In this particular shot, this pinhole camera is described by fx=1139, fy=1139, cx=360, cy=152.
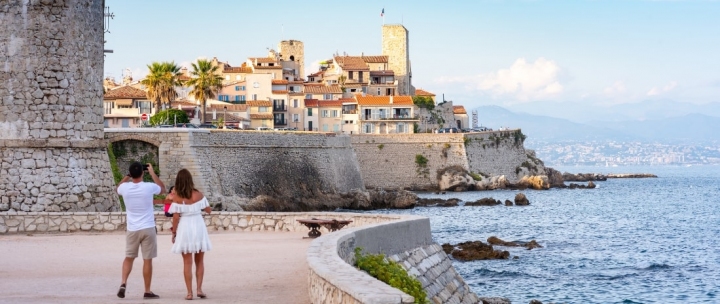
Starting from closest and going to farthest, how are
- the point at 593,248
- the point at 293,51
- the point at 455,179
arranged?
the point at 593,248
the point at 455,179
the point at 293,51

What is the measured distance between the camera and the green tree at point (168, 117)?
6475cm

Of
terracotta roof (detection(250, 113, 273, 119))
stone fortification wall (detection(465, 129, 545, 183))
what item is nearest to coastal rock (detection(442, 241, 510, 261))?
stone fortification wall (detection(465, 129, 545, 183))

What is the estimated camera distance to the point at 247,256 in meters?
16.8

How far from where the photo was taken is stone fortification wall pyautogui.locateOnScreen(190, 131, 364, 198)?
50.5 metres

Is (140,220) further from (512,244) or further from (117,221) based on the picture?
(512,244)

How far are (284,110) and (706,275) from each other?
59.5m

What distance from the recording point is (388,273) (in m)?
13.1

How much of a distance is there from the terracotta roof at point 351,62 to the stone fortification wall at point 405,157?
83.2 ft

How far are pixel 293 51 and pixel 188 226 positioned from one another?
364 ft

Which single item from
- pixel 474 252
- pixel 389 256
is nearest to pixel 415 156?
pixel 474 252

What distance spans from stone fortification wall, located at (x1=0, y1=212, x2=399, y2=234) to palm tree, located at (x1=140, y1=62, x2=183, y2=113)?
44.6m

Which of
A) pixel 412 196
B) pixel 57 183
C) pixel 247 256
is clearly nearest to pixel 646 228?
pixel 412 196

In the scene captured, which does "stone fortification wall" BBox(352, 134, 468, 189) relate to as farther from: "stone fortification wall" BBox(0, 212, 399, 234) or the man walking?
the man walking

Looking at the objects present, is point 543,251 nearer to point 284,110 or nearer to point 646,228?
point 646,228
